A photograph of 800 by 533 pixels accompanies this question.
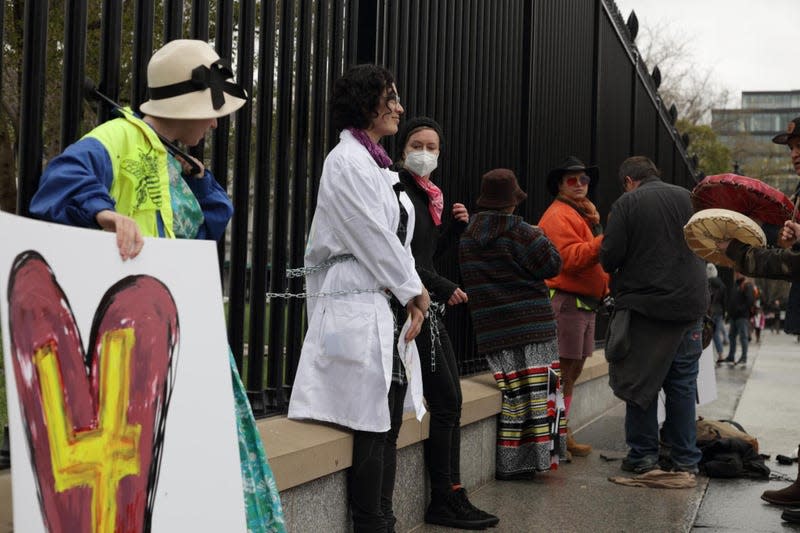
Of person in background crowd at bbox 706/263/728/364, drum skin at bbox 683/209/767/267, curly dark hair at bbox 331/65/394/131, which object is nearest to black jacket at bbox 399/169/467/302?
curly dark hair at bbox 331/65/394/131

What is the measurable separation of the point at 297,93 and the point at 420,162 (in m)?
0.67

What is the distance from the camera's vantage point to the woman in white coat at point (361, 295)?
12.9ft

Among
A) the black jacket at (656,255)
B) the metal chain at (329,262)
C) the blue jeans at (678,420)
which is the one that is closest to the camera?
the metal chain at (329,262)

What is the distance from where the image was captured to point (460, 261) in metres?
6.24

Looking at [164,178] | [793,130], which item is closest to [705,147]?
[793,130]

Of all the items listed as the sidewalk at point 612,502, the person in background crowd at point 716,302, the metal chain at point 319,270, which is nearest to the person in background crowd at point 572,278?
the sidewalk at point 612,502

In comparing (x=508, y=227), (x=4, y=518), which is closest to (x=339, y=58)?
(x=508, y=227)

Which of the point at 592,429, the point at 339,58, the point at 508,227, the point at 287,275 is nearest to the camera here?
the point at 287,275

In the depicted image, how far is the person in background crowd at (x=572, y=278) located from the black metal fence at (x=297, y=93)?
547mm

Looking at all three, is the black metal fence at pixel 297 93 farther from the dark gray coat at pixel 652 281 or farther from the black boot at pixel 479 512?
the black boot at pixel 479 512

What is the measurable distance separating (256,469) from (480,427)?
126 inches

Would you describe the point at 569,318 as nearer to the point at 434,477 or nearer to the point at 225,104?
the point at 434,477

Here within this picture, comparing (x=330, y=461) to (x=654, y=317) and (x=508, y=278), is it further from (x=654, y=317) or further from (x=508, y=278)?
(x=654, y=317)

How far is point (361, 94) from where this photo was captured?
4.15m
